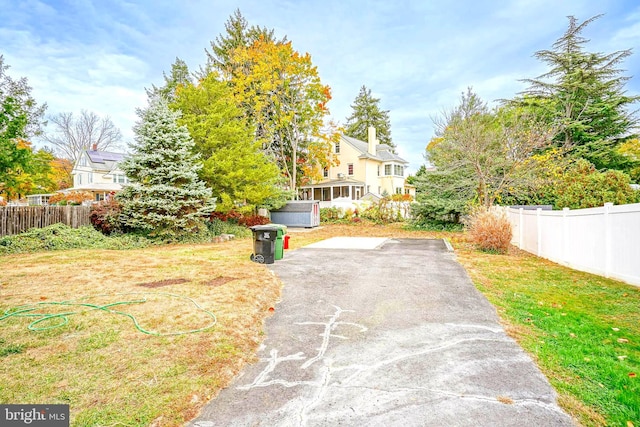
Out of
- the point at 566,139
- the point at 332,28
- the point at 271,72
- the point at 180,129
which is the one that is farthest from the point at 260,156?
the point at 566,139

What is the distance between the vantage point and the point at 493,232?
33.9 ft

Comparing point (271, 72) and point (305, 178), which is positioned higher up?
point (271, 72)

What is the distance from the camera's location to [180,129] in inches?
515

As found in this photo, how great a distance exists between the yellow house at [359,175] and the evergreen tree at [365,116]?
45.4 ft

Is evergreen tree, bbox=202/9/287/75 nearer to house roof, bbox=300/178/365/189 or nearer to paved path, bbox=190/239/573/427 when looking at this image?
house roof, bbox=300/178/365/189

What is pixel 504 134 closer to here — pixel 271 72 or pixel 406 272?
pixel 406 272

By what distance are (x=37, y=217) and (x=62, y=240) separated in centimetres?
175

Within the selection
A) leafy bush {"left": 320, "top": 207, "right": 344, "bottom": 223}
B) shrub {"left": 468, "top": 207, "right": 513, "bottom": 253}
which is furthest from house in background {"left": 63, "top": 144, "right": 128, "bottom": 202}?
shrub {"left": 468, "top": 207, "right": 513, "bottom": 253}

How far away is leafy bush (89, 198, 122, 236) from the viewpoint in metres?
12.7

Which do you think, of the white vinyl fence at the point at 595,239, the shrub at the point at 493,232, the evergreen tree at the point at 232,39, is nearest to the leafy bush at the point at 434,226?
the shrub at the point at 493,232

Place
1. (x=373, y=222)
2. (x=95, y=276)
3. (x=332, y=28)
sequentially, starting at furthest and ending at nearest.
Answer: (x=373, y=222), (x=332, y=28), (x=95, y=276)

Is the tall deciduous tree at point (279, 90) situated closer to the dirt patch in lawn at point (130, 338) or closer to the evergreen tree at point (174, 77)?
the evergreen tree at point (174, 77)

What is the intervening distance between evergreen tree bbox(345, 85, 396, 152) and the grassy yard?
4398cm

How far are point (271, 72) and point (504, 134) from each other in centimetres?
1573
